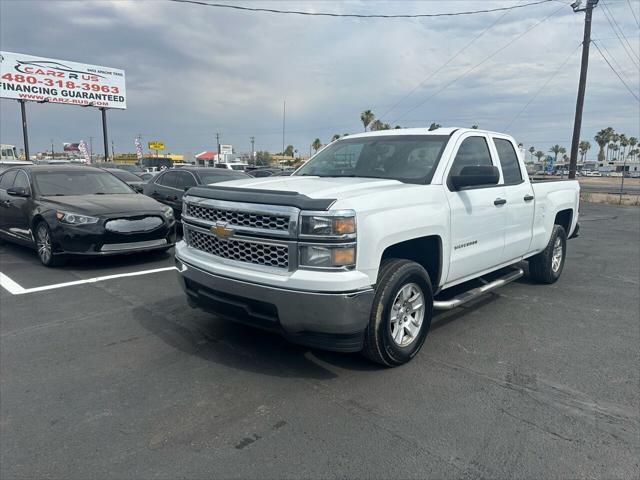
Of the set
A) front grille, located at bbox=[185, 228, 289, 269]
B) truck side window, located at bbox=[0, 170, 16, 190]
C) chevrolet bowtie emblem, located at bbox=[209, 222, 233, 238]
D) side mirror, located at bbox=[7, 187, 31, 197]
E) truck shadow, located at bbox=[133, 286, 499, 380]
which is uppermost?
truck side window, located at bbox=[0, 170, 16, 190]

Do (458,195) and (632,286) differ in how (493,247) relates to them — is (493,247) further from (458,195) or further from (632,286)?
(632,286)

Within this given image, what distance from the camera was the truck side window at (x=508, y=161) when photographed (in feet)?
17.1

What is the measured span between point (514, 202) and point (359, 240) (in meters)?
2.73

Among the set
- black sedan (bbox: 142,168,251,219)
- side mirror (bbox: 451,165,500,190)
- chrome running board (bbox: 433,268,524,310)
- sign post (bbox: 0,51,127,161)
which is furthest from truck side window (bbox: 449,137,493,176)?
sign post (bbox: 0,51,127,161)

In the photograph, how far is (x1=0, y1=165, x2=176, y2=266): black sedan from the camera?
6766 mm

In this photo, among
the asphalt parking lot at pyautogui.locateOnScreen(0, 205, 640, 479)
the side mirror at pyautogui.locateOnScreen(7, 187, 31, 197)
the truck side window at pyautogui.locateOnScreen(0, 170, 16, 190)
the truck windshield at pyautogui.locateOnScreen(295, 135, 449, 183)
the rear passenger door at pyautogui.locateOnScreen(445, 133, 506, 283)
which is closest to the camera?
the asphalt parking lot at pyautogui.locateOnScreen(0, 205, 640, 479)

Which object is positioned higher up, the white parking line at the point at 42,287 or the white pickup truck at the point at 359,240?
the white pickup truck at the point at 359,240

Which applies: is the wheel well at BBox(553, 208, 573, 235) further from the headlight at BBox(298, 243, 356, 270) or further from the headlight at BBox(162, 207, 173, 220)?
the headlight at BBox(162, 207, 173, 220)

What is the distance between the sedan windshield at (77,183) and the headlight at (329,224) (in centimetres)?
600

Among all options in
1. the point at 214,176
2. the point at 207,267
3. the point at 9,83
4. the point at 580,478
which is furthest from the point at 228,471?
the point at 9,83

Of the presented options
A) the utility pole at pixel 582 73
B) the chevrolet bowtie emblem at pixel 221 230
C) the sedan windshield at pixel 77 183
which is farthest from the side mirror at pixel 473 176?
the utility pole at pixel 582 73

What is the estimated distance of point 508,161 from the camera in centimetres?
535

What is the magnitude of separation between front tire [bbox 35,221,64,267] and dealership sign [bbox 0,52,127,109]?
27.4m

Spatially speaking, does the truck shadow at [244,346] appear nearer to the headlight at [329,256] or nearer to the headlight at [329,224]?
the headlight at [329,256]
